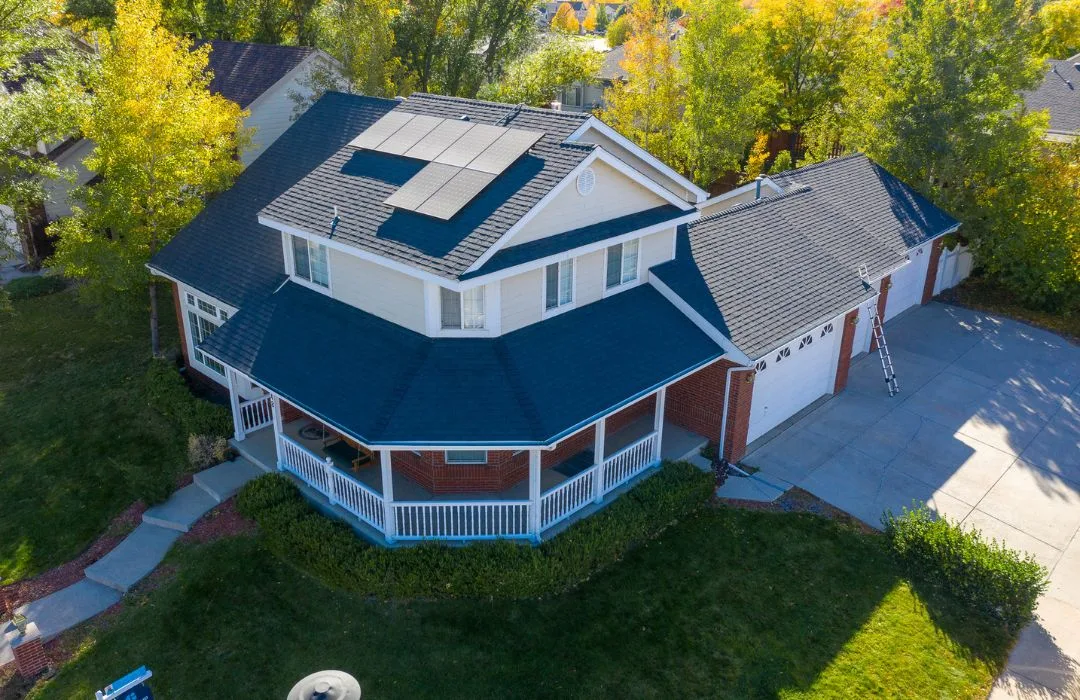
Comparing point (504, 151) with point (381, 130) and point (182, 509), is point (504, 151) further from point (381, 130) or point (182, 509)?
point (182, 509)

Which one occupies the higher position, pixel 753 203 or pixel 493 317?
pixel 753 203

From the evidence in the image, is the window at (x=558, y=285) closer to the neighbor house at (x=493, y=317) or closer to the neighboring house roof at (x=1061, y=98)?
the neighbor house at (x=493, y=317)

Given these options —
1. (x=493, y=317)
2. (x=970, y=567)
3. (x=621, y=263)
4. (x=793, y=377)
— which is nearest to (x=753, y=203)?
(x=793, y=377)

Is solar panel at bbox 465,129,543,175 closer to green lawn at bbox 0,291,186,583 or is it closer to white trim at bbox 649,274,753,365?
white trim at bbox 649,274,753,365

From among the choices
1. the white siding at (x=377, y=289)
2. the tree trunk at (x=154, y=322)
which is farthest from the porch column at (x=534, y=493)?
the tree trunk at (x=154, y=322)

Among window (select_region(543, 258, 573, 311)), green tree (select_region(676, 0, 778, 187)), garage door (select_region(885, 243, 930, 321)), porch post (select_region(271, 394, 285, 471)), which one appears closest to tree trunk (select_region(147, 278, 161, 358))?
porch post (select_region(271, 394, 285, 471))
